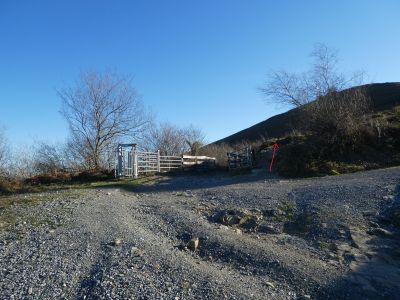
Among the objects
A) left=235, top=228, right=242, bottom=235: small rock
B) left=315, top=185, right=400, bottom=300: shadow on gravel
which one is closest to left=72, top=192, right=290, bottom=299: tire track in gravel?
left=315, top=185, right=400, bottom=300: shadow on gravel

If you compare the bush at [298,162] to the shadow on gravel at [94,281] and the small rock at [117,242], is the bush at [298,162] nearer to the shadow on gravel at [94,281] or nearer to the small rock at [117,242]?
the small rock at [117,242]

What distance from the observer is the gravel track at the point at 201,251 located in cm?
638

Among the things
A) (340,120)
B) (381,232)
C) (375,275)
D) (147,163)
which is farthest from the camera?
(147,163)

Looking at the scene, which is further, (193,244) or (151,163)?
(151,163)

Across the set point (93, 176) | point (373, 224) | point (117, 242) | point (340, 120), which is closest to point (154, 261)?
point (117, 242)

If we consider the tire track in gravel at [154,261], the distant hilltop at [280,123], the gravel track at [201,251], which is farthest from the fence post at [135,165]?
the distant hilltop at [280,123]

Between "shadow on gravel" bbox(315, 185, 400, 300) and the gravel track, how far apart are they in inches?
0.7

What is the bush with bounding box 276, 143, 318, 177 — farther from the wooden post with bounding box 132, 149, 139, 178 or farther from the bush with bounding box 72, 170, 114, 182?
the bush with bounding box 72, 170, 114, 182

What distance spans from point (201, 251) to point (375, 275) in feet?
10.3

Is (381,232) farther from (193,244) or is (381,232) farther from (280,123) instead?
(280,123)

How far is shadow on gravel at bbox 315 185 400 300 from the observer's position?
6.12 metres

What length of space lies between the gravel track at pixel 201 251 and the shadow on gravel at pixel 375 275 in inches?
0.7

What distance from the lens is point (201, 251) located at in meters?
8.07

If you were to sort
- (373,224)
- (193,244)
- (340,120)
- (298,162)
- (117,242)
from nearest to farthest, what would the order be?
(193,244), (117,242), (373,224), (298,162), (340,120)
